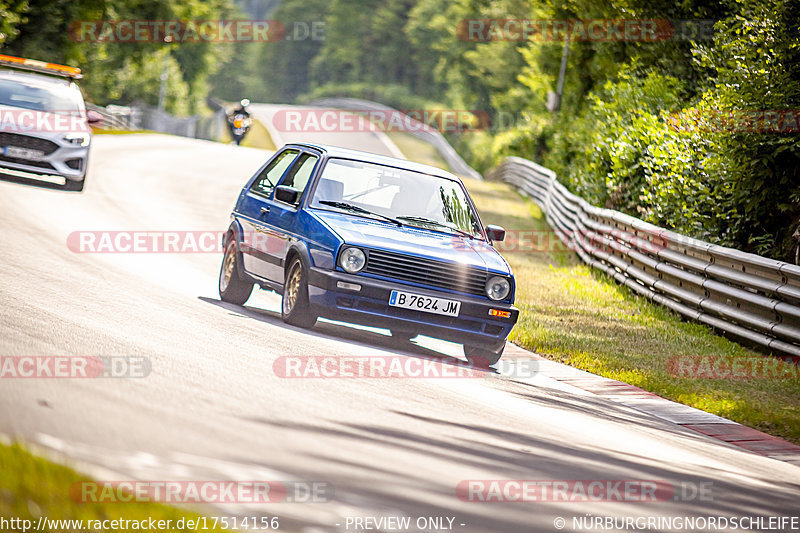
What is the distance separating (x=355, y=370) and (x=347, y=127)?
60.6 m

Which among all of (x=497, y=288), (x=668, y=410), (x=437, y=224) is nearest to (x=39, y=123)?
(x=437, y=224)

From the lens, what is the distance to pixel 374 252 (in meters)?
9.47

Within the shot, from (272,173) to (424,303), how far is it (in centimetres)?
314

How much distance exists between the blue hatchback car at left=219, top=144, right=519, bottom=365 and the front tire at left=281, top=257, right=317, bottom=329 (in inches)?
0.5

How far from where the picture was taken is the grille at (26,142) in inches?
687

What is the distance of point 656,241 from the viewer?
1539cm

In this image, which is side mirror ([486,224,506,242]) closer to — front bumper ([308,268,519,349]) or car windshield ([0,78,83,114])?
front bumper ([308,268,519,349])

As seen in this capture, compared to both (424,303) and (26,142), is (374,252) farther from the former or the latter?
(26,142)

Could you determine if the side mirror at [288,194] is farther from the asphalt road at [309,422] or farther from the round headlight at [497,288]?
the round headlight at [497,288]

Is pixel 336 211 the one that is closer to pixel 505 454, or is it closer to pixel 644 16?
pixel 505 454

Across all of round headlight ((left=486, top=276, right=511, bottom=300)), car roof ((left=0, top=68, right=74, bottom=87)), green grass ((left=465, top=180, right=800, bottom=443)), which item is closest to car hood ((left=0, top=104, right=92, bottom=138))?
car roof ((left=0, top=68, right=74, bottom=87))

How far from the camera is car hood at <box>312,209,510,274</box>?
376 inches

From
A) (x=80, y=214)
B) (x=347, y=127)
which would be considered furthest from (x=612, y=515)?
(x=347, y=127)

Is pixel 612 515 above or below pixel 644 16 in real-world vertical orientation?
below
